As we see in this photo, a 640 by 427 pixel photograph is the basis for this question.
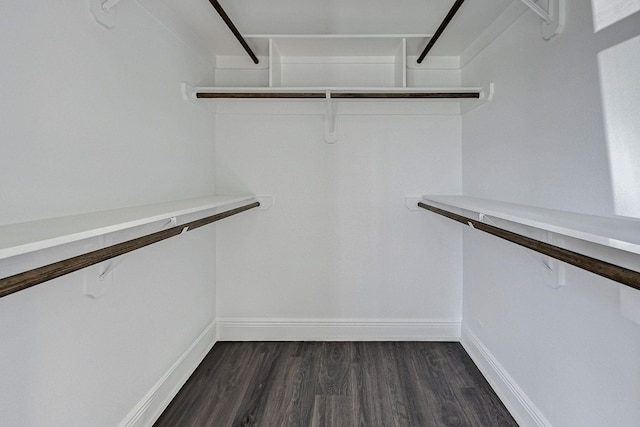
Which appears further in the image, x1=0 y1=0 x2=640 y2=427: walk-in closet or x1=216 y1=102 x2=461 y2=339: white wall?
x1=216 y1=102 x2=461 y2=339: white wall

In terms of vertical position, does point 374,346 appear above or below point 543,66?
below

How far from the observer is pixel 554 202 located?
1.44 meters

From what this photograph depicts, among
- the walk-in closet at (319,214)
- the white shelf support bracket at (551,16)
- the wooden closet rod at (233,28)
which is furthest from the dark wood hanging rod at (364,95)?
the white shelf support bracket at (551,16)

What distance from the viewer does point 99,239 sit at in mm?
1167

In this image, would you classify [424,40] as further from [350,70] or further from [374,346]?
[374,346]

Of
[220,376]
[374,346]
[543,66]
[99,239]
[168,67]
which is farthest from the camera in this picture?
[374,346]

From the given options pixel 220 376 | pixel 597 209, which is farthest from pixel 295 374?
pixel 597 209

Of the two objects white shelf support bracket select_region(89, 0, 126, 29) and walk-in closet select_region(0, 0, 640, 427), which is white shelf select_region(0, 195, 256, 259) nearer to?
walk-in closet select_region(0, 0, 640, 427)

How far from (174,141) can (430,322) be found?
2.04m

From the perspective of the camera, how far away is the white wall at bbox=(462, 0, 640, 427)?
1161 mm

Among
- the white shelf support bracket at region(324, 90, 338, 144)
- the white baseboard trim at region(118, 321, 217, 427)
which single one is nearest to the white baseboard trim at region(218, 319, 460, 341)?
the white baseboard trim at region(118, 321, 217, 427)

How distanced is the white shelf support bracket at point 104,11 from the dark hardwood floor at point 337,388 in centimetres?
173

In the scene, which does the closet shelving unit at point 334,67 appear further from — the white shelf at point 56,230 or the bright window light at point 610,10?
the white shelf at point 56,230

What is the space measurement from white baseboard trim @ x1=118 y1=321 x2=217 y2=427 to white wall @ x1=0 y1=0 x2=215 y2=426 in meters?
0.04
